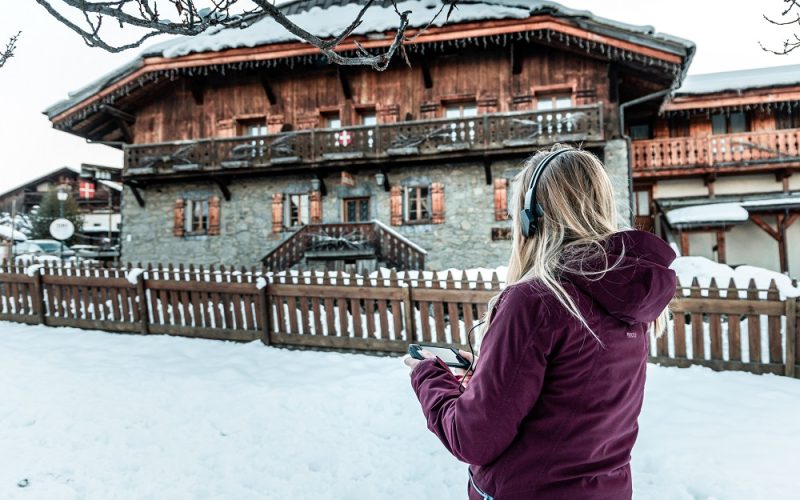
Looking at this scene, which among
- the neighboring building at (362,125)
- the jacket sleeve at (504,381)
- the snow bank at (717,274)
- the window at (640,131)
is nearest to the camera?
the jacket sleeve at (504,381)

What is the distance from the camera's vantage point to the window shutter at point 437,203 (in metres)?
14.8

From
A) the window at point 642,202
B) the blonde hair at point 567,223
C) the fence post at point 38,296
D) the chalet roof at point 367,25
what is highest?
A: the chalet roof at point 367,25

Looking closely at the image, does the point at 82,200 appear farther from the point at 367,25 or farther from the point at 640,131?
the point at 640,131

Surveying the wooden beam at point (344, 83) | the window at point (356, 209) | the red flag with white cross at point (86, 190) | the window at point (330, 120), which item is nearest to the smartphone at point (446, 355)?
the window at point (356, 209)

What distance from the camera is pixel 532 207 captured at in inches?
54.7

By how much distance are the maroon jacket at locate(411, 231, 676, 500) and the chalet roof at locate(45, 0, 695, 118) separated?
38.8 ft

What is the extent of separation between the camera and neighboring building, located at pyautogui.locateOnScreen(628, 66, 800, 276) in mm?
15367

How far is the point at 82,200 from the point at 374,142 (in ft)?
104

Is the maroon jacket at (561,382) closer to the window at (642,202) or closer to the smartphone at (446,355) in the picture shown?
the smartphone at (446,355)

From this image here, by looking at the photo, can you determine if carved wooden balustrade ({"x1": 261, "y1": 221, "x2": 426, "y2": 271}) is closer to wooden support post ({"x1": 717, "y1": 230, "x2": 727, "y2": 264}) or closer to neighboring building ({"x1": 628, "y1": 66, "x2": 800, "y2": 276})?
neighboring building ({"x1": 628, "y1": 66, "x2": 800, "y2": 276})

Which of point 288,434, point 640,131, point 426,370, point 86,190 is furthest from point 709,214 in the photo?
point 86,190

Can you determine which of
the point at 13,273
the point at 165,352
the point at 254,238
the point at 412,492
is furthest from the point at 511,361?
the point at 254,238

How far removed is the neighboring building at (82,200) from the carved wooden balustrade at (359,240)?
23826 mm

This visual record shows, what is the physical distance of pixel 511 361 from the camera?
1198mm
